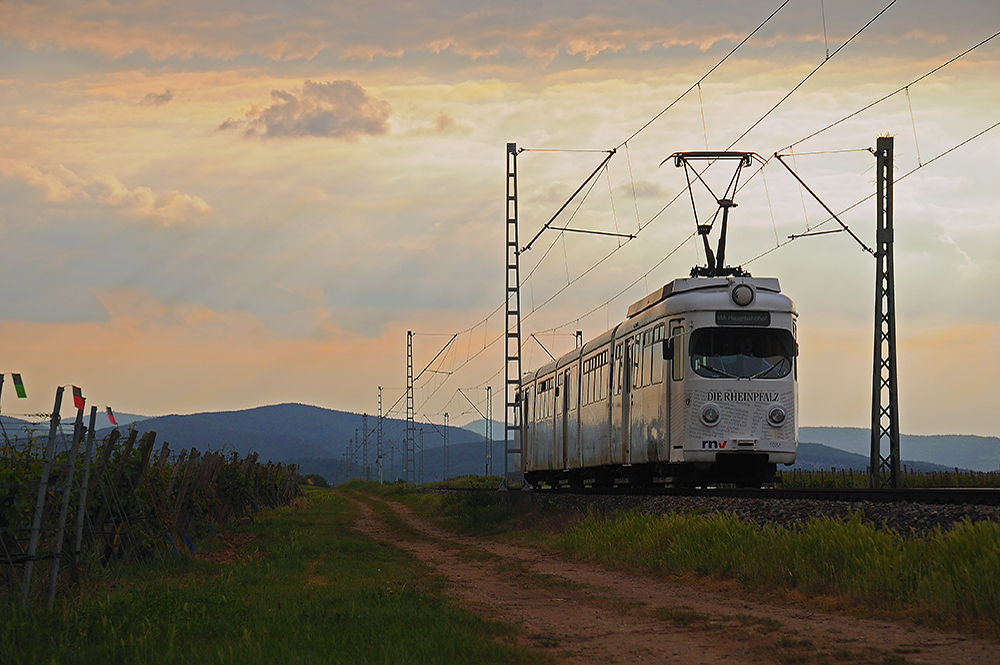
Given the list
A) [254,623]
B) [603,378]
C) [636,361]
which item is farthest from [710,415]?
[254,623]

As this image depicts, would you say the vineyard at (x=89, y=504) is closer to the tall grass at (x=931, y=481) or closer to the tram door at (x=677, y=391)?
the tram door at (x=677, y=391)

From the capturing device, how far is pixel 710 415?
20.9 m

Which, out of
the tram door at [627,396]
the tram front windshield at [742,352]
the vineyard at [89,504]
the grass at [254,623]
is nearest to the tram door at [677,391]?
the tram front windshield at [742,352]

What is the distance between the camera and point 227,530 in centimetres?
2730

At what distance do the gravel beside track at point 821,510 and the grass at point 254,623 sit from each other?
5.16 meters

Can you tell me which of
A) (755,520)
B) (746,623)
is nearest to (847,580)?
(746,623)

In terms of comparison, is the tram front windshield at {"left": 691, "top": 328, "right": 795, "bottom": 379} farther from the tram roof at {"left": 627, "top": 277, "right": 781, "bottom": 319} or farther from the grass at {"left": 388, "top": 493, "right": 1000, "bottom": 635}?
the grass at {"left": 388, "top": 493, "right": 1000, "bottom": 635}

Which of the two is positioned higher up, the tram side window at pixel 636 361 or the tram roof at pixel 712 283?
the tram roof at pixel 712 283

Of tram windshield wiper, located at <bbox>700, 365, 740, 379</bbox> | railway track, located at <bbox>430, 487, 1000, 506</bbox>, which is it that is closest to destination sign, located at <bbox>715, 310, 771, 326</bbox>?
tram windshield wiper, located at <bbox>700, 365, 740, 379</bbox>

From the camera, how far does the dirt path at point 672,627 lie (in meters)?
8.84

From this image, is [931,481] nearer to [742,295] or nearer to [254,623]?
[742,295]

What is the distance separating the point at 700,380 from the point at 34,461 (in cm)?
1255

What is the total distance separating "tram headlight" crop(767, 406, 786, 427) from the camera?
69.5ft

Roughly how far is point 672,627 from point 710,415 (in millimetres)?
10594
